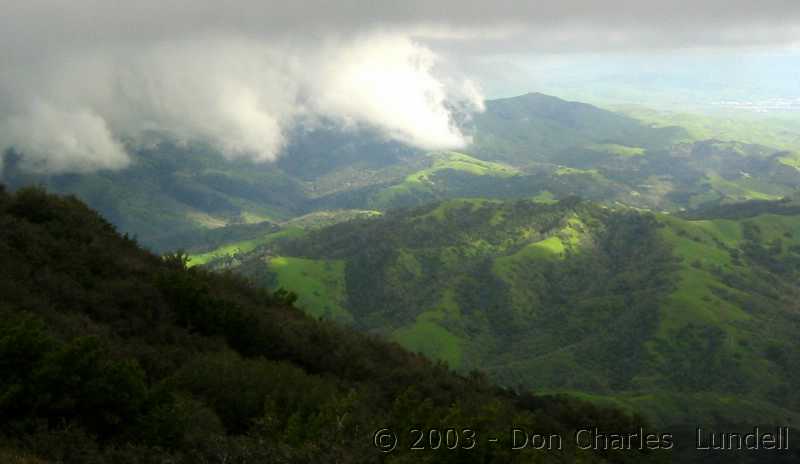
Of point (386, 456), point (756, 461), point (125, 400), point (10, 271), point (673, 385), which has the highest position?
point (10, 271)

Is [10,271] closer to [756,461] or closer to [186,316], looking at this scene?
[186,316]

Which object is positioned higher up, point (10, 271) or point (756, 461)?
point (10, 271)

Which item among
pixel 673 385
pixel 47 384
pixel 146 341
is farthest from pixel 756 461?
pixel 673 385

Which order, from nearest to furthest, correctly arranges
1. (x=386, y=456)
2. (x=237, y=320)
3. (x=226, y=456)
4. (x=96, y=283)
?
(x=226, y=456) → (x=386, y=456) → (x=96, y=283) → (x=237, y=320)

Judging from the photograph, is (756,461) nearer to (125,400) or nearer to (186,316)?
(186,316)

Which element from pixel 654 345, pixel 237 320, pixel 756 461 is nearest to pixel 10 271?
pixel 237 320

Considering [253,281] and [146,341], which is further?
[253,281]

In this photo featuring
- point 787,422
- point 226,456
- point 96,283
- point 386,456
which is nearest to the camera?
point 226,456
